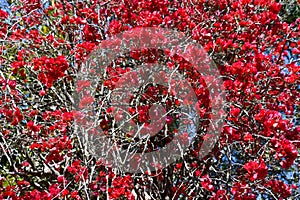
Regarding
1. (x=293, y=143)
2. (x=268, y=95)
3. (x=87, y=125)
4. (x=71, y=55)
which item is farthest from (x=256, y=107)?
(x=71, y=55)

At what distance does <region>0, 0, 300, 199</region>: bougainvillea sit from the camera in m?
3.19

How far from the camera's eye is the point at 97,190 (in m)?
3.50

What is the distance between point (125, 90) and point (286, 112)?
1.40 metres

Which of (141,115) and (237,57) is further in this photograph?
(237,57)

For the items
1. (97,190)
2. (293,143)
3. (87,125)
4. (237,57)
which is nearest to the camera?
(293,143)

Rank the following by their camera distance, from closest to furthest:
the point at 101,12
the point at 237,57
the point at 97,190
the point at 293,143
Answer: the point at 293,143
the point at 97,190
the point at 237,57
the point at 101,12

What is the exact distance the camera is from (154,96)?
11.7 feet

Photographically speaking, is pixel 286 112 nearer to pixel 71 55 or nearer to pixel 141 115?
pixel 141 115

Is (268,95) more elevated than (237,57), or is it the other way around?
(237,57)

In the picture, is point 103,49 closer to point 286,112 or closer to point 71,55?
point 71,55

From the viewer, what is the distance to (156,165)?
3.50 meters

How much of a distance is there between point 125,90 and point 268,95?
1238 millimetres

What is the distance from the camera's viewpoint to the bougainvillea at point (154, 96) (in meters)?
3.19

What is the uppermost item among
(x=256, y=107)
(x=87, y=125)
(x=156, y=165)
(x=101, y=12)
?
(x=101, y=12)
